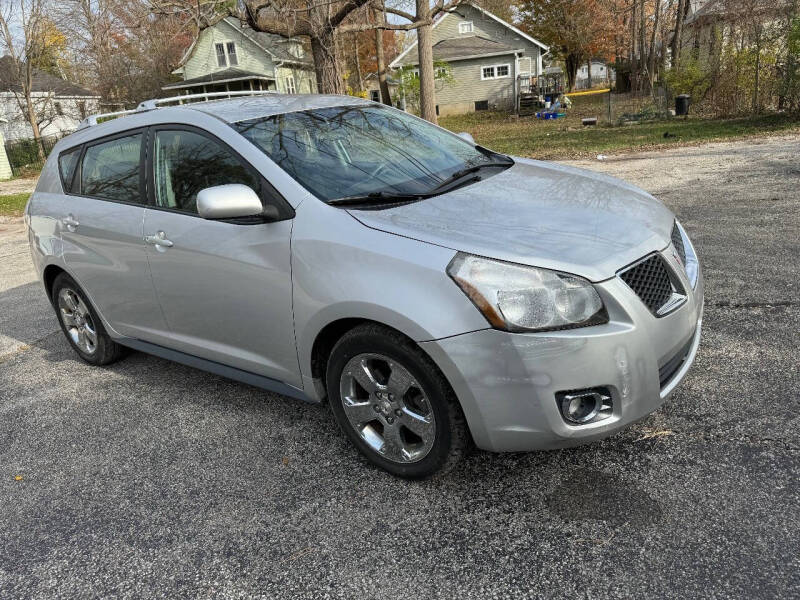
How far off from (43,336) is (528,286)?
5.05 m

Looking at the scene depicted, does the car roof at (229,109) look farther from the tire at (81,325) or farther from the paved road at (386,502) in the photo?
the paved road at (386,502)

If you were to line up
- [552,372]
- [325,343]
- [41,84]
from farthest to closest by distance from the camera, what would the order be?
[41,84]
[325,343]
[552,372]

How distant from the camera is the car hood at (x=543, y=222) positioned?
254 centimetres

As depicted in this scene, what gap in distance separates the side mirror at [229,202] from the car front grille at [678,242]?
2.02 meters

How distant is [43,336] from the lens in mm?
5809

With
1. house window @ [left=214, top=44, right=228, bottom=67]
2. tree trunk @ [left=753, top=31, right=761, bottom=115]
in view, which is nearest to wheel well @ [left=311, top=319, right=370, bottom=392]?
tree trunk @ [left=753, top=31, right=761, bottom=115]

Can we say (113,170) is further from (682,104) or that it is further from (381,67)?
(381,67)

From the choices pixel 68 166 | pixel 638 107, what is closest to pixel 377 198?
pixel 68 166

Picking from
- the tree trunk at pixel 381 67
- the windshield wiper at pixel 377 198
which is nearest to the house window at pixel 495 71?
the tree trunk at pixel 381 67

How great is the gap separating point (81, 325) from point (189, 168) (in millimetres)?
1951

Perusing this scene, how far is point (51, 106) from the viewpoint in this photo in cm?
4091

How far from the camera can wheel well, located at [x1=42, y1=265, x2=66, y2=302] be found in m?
4.74

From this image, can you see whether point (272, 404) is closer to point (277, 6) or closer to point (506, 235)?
point (506, 235)

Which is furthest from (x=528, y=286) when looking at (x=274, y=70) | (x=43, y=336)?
(x=274, y=70)
